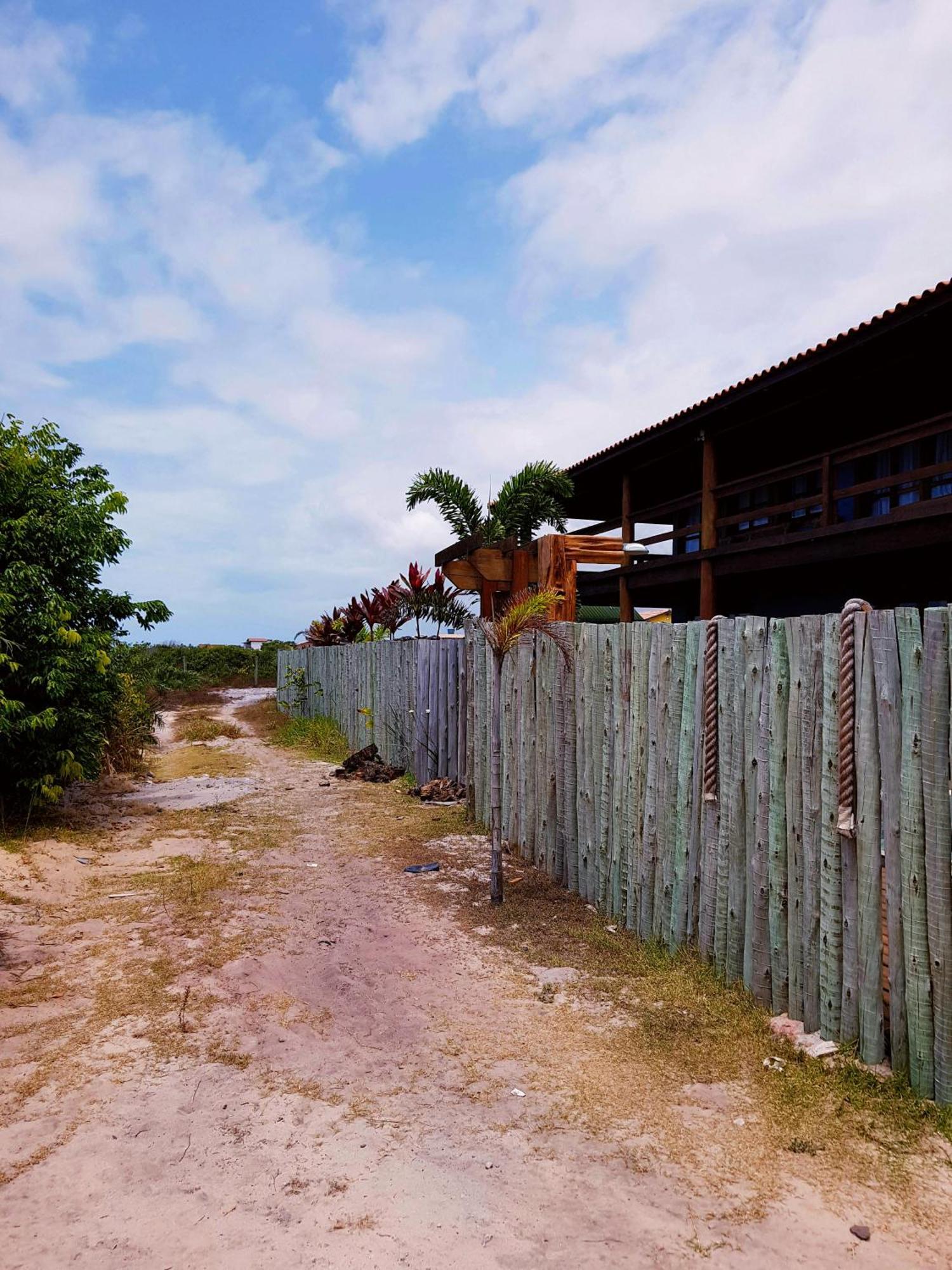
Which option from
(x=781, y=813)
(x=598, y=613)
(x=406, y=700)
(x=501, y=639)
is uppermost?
(x=598, y=613)

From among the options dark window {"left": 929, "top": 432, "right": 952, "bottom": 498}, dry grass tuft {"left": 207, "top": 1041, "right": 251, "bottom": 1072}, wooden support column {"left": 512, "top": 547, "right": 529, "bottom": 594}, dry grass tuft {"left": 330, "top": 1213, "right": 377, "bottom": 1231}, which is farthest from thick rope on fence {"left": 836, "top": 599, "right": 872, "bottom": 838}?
dark window {"left": 929, "top": 432, "right": 952, "bottom": 498}

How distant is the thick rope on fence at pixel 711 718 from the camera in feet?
13.8

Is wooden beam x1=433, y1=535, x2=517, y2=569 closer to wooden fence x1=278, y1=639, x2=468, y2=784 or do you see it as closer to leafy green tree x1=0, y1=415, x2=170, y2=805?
wooden fence x1=278, y1=639, x2=468, y2=784

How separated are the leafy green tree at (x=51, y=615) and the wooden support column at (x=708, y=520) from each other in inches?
326

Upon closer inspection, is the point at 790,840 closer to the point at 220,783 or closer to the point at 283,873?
the point at 283,873

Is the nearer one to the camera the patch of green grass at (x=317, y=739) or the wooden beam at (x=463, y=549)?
the wooden beam at (x=463, y=549)

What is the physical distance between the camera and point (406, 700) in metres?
11.5

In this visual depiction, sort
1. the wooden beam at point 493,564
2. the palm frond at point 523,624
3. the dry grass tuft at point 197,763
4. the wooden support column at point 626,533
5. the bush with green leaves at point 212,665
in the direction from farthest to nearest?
the bush with green leaves at point 212,665
the wooden support column at point 626,533
the dry grass tuft at point 197,763
the wooden beam at point 493,564
the palm frond at point 523,624

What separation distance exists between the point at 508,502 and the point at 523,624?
11.8 metres

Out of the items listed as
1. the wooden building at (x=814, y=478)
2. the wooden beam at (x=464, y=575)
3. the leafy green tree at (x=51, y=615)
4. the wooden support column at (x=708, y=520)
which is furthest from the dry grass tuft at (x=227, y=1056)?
the wooden support column at (x=708, y=520)

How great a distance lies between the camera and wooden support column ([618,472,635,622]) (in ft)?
50.0

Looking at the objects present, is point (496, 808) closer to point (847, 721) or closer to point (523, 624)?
point (523, 624)

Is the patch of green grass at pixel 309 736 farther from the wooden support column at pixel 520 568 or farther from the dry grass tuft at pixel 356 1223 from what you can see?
the dry grass tuft at pixel 356 1223

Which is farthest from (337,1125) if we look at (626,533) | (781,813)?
(626,533)
